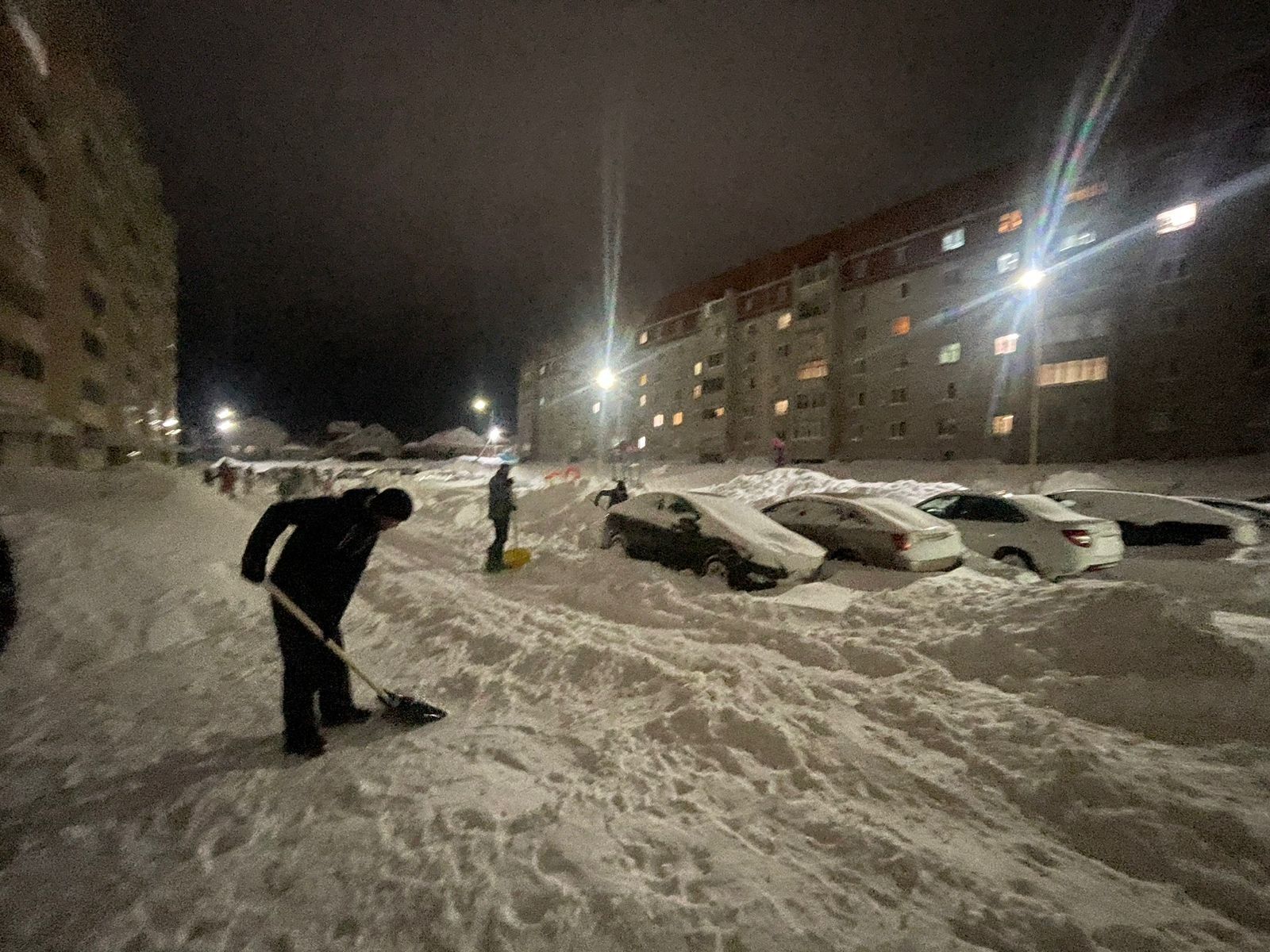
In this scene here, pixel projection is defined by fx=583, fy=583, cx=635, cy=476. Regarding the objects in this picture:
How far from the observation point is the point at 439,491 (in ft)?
70.4

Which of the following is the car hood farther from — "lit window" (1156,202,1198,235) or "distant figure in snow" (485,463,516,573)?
"lit window" (1156,202,1198,235)

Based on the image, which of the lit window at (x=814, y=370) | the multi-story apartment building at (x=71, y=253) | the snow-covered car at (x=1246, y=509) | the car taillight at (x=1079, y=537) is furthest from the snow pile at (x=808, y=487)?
the multi-story apartment building at (x=71, y=253)

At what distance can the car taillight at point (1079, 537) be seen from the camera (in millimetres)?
8469

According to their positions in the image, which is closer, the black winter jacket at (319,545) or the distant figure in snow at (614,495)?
the black winter jacket at (319,545)

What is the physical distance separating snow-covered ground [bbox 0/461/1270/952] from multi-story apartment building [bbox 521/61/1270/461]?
15.0 m

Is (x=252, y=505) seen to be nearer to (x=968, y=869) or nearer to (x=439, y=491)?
(x=439, y=491)

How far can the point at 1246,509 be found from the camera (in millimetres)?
11617

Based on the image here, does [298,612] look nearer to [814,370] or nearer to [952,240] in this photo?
[952,240]

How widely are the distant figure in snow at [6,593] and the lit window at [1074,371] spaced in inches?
1231

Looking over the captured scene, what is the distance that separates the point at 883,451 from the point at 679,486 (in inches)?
605

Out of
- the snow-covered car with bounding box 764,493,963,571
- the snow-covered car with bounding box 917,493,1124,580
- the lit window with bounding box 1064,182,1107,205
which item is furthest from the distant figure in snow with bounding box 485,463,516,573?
the lit window with bounding box 1064,182,1107,205

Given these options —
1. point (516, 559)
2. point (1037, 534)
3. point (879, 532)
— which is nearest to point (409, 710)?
point (516, 559)

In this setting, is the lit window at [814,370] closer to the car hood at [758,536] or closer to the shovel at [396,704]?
the car hood at [758,536]

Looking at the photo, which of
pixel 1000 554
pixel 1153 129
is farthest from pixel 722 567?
pixel 1153 129
